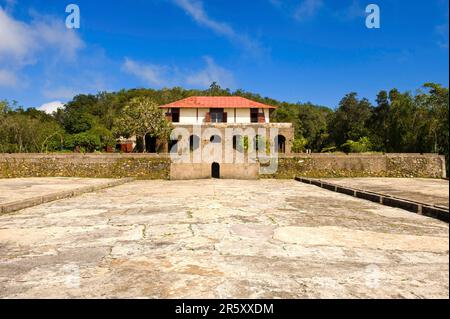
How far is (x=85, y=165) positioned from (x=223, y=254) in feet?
54.6

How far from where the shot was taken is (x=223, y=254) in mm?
3842

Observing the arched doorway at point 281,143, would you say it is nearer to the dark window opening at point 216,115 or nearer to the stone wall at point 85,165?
the dark window opening at point 216,115

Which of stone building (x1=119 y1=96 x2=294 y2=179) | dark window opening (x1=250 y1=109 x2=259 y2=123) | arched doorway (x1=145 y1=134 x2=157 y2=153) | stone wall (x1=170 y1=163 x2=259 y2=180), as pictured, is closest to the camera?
stone wall (x1=170 y1=163 x2=259 y2=180)

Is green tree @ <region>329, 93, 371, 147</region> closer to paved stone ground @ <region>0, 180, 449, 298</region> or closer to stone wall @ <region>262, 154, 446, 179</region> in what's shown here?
stone wall @ <region>262, 154, 446, 179</region>

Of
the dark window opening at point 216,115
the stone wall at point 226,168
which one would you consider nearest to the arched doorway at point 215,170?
the stone wall at point 226,168

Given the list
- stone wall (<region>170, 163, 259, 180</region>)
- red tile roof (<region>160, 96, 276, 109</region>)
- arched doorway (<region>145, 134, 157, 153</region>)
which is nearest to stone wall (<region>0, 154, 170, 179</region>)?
stone wall (<region>170, 163, 259, 180</region>)

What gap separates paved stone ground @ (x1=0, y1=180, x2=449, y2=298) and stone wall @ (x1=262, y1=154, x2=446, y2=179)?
12583 millimetres

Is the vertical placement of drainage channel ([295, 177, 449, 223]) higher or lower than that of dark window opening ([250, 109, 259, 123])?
lower

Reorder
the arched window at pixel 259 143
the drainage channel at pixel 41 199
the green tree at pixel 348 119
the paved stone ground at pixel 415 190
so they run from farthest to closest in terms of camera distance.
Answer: the green tree at pixel 348 119 < the arched window at pixel 259 143 < the paved stone ground at pixel 415 190 < the drainage channel at pixel 41 199

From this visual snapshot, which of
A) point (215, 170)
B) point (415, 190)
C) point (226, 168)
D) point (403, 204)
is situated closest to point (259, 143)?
point (215, 170)

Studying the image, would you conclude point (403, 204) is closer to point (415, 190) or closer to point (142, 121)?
point (415, 190)

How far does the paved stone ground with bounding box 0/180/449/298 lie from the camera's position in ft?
9.23

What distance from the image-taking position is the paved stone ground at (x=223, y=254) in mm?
2812
